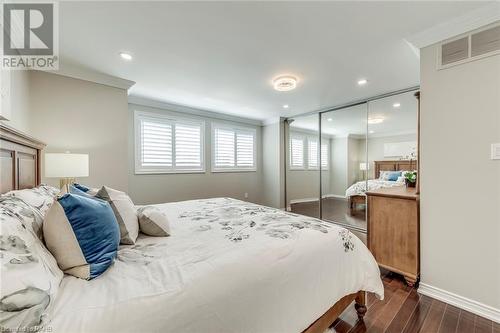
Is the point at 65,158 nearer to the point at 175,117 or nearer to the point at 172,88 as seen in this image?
the point at 172,88

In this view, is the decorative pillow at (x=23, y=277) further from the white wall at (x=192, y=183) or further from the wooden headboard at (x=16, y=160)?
the white wall at (x=192, y=183)

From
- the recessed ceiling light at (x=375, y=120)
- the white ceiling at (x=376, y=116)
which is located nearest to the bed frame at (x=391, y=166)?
the white ceiling at (x=376, y=116)

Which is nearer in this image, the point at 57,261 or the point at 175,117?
the point at 57,261

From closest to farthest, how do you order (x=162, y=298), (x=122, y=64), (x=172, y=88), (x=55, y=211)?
(x=162, y=298) → (x=55, y=211) → (x=122, y=64) → (x=172, y=88)

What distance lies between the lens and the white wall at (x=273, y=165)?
17.0 ft

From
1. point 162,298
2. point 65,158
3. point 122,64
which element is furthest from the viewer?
point 122,64

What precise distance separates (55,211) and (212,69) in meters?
2.32

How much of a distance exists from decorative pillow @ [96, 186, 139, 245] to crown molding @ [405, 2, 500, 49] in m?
2.90

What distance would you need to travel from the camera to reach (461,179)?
1.78 metres

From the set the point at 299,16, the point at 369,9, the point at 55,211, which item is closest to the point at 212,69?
the point at 299,16

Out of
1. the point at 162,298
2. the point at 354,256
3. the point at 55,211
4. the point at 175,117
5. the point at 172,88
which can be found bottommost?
the point at 354,256

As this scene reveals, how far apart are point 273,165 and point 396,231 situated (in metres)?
3.36

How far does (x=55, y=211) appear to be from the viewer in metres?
0.91

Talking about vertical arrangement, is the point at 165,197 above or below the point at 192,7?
below
